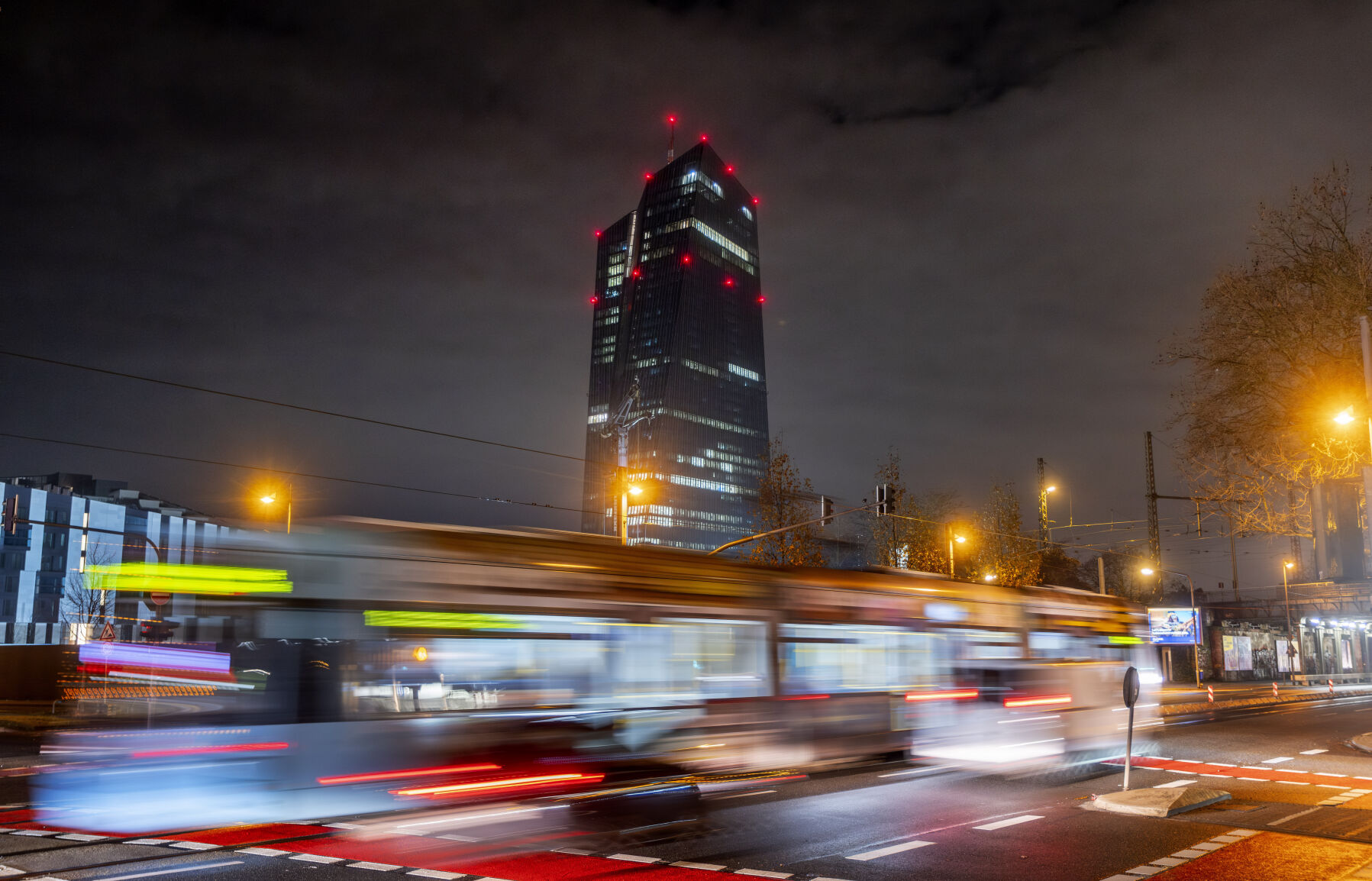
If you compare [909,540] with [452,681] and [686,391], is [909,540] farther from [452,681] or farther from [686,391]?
[686,391]

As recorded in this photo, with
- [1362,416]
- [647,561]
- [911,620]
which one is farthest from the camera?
[1362,416]

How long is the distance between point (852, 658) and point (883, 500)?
44.8ft

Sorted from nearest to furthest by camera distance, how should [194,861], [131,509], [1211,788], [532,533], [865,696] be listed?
[194,861], [532,533], [1211,788], [865,696], [131,509]

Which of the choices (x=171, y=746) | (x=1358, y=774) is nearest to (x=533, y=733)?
(x=171, y=746)

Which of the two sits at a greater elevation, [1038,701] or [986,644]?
[986,644]

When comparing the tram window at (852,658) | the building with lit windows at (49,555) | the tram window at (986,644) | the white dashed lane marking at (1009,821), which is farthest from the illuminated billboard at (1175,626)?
the building with lit windows at (49,555)

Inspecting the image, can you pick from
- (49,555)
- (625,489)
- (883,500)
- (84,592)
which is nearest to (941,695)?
(883,500)

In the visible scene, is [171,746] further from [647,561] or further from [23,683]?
[23,683]

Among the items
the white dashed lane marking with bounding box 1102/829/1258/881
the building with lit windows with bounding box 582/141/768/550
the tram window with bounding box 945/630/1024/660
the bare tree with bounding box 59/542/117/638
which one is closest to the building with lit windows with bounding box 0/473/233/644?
the bare tree with bounding box 59/542/117/638

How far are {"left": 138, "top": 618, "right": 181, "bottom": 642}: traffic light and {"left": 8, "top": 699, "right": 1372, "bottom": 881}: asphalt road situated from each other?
1.92m

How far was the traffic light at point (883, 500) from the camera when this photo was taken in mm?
26688

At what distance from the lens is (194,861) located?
339 inches

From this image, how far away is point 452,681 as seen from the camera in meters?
8.68

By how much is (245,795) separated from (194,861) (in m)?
1.53
